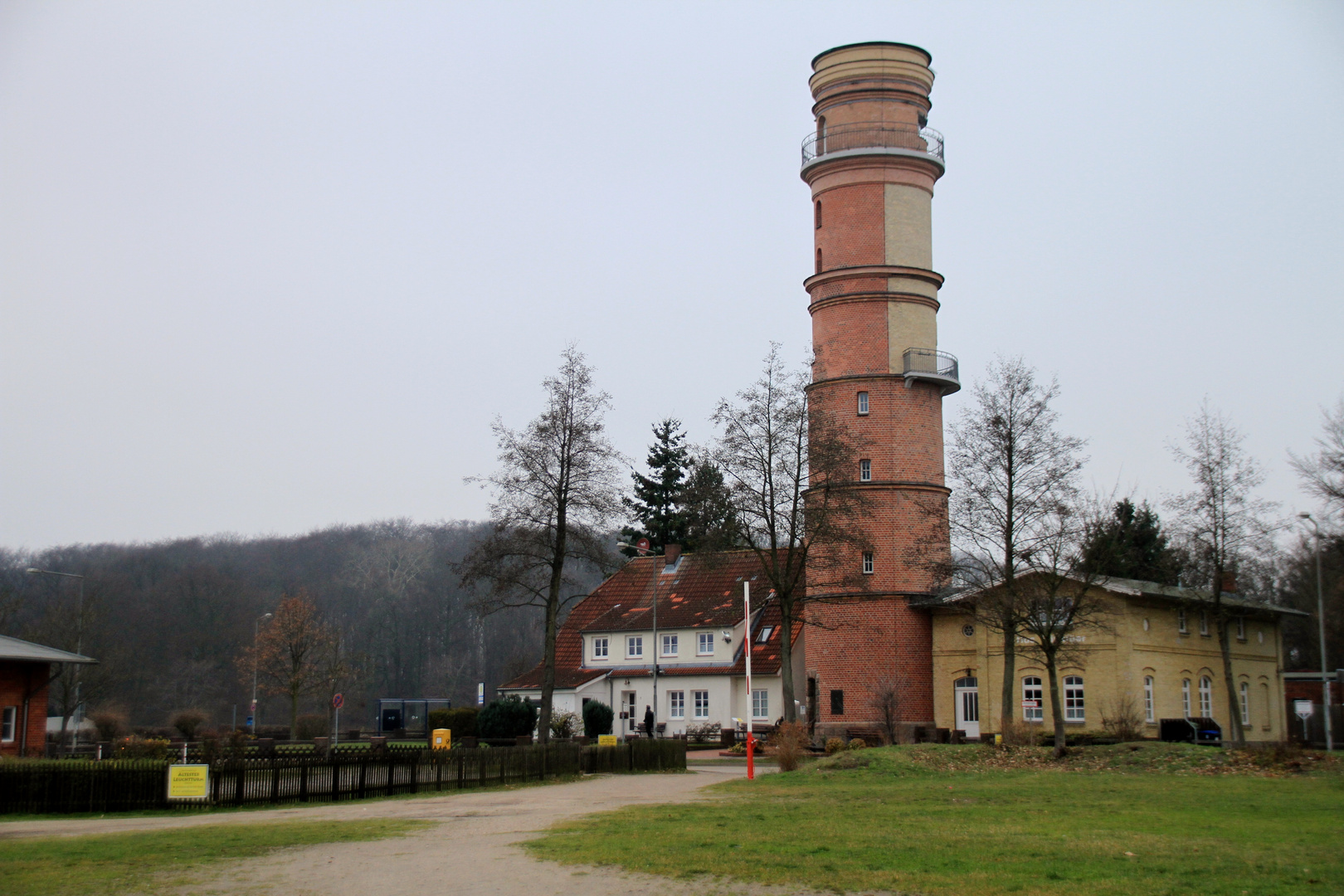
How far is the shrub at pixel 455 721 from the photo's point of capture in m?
50.7

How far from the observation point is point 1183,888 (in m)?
10.7

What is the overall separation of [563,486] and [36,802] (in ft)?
50.6

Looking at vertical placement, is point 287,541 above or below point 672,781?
above

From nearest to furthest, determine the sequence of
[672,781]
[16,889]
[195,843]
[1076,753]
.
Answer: [16,889] → [195,843] → [672,781] → [1076,753]

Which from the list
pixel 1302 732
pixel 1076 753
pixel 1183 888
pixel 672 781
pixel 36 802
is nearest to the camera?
pixel 1183 888

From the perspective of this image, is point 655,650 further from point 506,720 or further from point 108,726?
point 108,726

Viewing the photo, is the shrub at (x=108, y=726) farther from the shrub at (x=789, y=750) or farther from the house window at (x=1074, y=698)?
the house window at (x=1074, y=698)

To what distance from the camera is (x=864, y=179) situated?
4469 centimetres

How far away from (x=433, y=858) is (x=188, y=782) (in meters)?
9.30

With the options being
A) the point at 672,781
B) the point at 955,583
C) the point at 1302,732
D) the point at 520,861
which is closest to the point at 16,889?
the point at 520,861

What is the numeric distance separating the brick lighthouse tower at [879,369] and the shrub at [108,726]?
27510mm

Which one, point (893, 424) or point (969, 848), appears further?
point (893, 424)

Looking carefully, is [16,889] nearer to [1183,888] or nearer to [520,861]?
[520,861]

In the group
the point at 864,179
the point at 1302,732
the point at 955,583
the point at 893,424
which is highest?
the point at 864,179
